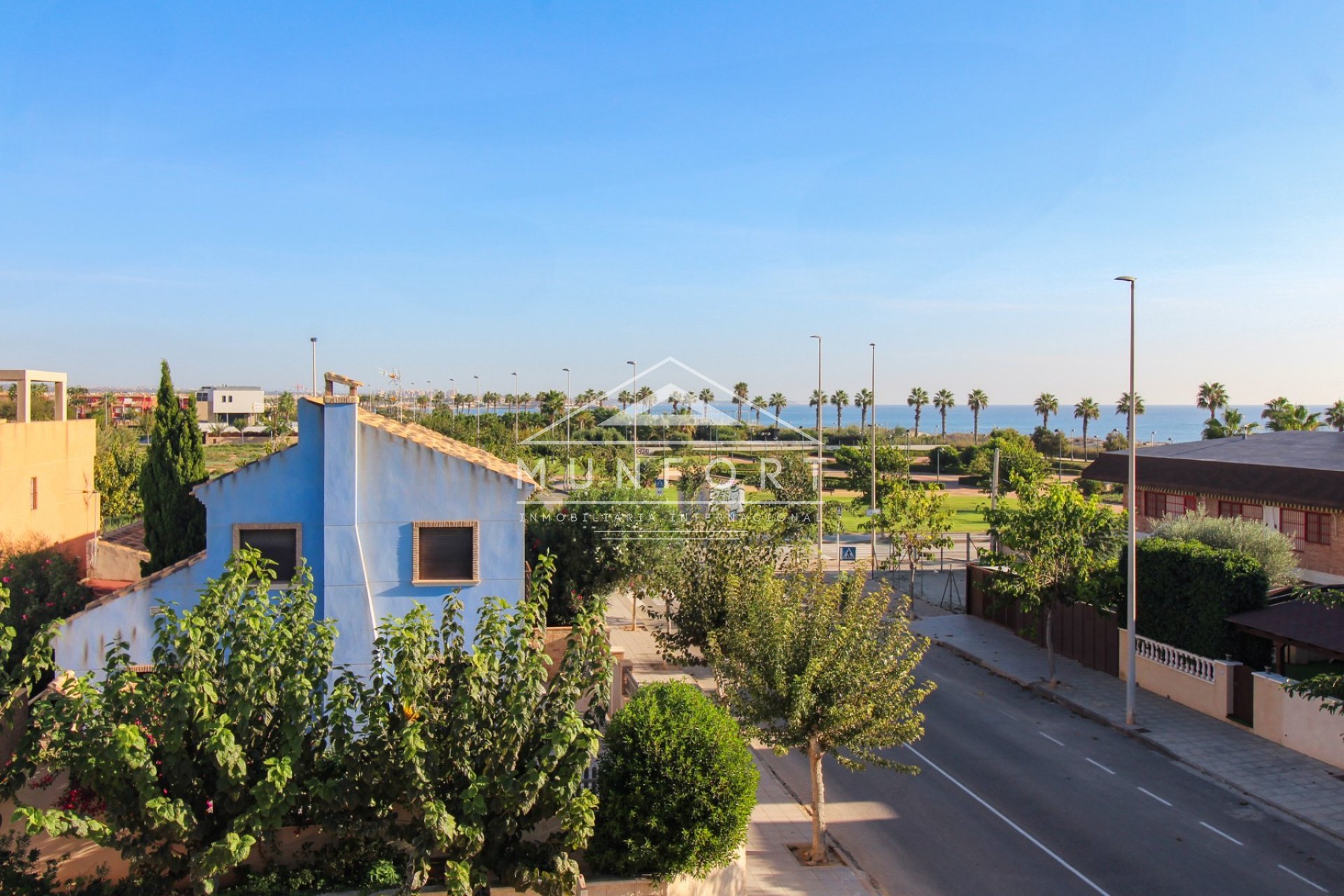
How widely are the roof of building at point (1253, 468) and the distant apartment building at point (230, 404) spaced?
115937mm

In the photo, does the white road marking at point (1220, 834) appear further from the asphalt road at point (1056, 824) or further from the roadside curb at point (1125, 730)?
the roadside curb at point (1125, 730)

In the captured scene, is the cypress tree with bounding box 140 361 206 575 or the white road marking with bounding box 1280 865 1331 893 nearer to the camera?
the white road marking with bounding box 1280 865 1331 893

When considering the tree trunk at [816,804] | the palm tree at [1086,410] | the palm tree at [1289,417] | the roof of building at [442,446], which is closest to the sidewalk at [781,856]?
the tree trunk at [816,804]

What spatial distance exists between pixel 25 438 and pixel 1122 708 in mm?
27220

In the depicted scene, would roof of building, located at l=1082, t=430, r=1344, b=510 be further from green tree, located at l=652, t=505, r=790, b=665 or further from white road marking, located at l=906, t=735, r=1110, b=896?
white road marking, located at l=906, t=735, r=1110, b=896

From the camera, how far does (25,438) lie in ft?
76.8

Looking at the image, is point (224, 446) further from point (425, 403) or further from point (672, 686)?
point (672, 686)

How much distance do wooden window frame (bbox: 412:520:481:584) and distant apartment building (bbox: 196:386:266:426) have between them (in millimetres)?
120663

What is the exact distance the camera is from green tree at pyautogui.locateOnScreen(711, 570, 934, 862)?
43.7ft

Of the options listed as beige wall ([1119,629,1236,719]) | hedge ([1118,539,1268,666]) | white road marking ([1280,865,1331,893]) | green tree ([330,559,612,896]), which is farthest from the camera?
hedge ([1118,539,1268,666])

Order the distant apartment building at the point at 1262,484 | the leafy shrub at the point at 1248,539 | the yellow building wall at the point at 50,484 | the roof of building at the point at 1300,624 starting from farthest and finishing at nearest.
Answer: the distant apartment building at the point at 1262,484, the leafy shrub at the point at 1248,539, the yellow building wall at the point at 50,484, the roof of building at the point at 1300,624

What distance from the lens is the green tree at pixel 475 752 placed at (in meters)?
10.1

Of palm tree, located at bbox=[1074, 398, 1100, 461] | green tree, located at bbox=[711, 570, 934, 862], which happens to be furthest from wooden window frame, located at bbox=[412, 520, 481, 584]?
palm tree, located at bbox=[1074, 398, 1100, 461]

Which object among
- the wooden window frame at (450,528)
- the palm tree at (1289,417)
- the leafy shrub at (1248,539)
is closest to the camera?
the wooden window frame at (450,528)
